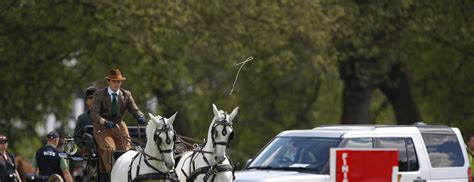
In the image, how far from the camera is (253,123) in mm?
41500

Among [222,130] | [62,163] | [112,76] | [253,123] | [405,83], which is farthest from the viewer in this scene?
[253,123]

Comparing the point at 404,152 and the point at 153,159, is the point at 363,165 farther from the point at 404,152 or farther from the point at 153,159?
the point at 404,152

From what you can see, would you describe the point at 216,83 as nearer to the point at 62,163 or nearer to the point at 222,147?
the point at 62,163

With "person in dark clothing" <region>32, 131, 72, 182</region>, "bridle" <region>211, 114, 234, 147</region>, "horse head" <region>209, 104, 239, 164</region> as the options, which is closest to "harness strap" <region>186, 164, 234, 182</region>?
"horse head" <region>209, 104, 239, 164</region>

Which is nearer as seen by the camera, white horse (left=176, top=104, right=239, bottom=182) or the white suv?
white horse (left=176, top=104, right=239, bottom=182)

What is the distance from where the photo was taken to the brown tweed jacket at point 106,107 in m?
16.3

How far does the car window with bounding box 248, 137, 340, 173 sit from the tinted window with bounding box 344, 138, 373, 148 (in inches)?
7.1

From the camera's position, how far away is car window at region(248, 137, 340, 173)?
1780 cm

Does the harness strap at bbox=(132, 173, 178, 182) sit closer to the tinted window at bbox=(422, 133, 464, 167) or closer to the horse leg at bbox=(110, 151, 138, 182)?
the horse leg at bbox=(110, 151, 138, 182)

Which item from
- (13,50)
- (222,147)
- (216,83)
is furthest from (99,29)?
(222,147)

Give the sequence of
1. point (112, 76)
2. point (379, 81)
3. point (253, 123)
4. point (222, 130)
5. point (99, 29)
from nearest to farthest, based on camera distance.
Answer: point (222, 130) < point (112, 76) < point (99, 29) < point (379, 81) < point (253, 123)

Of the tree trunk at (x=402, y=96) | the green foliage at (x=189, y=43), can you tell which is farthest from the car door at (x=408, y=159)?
the tree trunk at (x=402, y=96)

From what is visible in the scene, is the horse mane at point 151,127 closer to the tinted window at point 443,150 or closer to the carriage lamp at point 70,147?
the carriage lamp at point 70,147

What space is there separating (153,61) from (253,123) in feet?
38.1
